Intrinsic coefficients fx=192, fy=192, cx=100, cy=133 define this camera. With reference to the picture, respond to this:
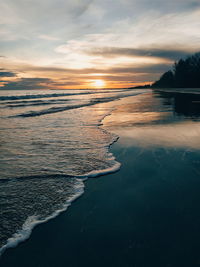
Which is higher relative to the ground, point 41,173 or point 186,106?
point 186,106

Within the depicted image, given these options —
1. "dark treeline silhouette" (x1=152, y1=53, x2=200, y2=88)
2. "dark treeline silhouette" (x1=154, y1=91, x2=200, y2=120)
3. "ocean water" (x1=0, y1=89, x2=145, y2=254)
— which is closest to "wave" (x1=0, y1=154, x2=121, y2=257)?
"ocean water" (x1=0, y1=89, x2=145, y2=254)

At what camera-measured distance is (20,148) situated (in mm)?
5832

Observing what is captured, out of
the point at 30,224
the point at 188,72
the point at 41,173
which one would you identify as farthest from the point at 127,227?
the point at 188,72

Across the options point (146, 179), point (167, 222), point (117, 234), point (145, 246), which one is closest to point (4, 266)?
point (117, 234)

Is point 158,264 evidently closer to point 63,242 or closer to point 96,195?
point 63,242

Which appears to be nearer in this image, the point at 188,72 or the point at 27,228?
the point at 27,228

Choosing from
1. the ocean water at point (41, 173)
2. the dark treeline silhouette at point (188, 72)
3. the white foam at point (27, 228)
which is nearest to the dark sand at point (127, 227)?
the white foam at point (27, 228)

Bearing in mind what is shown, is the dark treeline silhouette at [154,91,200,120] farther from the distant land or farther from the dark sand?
the distant land

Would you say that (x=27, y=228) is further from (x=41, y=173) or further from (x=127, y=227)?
(x=41, y=173)

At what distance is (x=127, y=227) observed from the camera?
8.20 ft

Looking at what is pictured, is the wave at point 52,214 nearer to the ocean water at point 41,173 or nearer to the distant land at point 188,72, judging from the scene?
the ocean water at point 41,173

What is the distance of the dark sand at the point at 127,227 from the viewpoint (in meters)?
2.04

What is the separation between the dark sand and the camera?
2045 mm

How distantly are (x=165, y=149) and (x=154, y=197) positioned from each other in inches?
106
